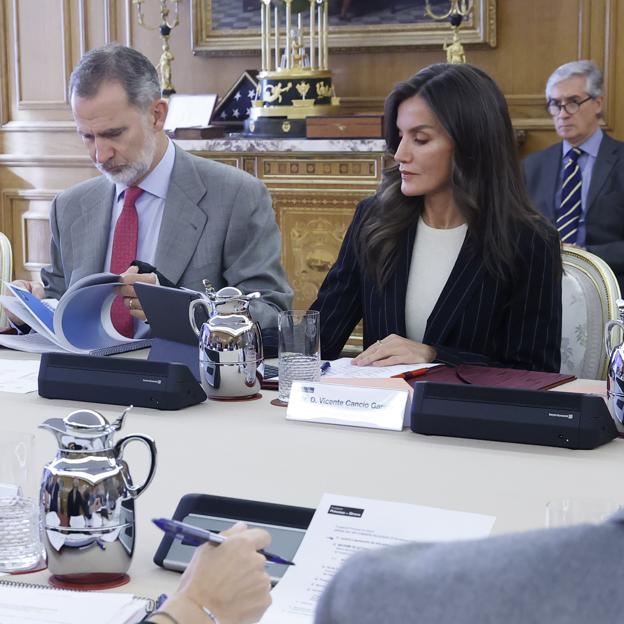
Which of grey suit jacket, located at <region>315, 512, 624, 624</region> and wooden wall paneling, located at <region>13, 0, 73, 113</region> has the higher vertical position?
wooden wall paneling, located at <region>13, 0, 73, 113</region>

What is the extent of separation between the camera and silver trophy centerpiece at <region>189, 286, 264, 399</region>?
6.90ft

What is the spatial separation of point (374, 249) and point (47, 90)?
415cm

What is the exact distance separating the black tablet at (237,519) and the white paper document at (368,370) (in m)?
0.79

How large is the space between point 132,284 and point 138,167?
626 millimetres

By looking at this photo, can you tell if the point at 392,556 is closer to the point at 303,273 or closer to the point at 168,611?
the point at 168,611

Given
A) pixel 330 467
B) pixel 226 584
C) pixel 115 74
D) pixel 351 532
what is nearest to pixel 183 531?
pixel 226 584

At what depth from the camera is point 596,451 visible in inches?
68.7

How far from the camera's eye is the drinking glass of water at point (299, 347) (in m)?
2.09

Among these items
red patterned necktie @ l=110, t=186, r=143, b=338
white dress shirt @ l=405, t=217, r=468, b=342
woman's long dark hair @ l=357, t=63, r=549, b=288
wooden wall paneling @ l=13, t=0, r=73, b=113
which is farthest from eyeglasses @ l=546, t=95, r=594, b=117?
wooden wall paneling @ l=13, t=0, r=73, b=113

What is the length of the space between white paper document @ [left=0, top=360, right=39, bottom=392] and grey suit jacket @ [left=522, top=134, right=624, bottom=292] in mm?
2657

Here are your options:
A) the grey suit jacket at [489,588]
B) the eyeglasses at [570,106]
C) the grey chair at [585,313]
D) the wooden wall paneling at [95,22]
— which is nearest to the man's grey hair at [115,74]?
the grey chair at [585,313]

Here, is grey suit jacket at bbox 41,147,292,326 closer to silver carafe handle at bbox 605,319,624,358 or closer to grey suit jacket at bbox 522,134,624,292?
silver carafe handle at bbox 605,319,624,358

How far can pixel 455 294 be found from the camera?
2.59 m

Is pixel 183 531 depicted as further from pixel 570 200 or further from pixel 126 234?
pixel 570 200
